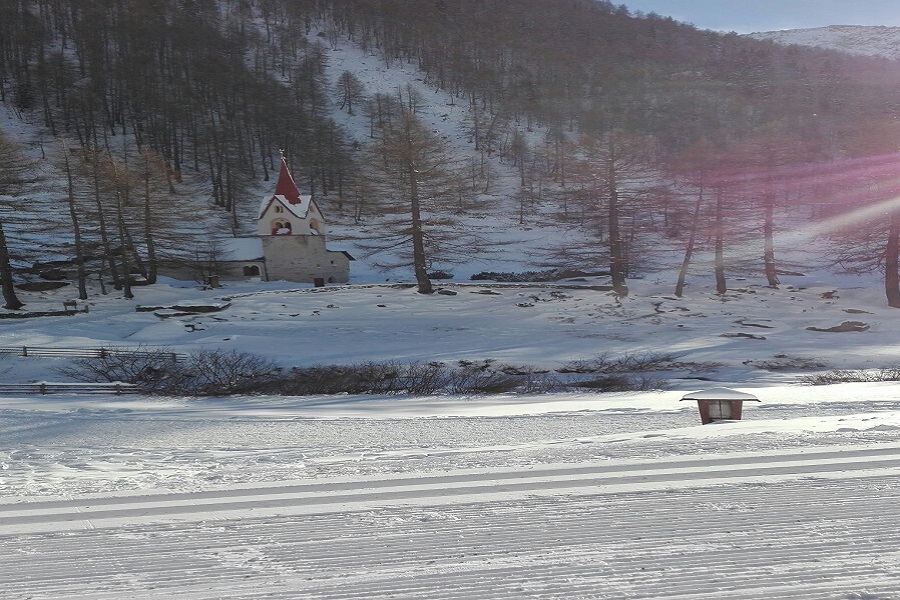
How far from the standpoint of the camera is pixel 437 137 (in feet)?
224

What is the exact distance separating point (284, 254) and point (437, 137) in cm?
3461

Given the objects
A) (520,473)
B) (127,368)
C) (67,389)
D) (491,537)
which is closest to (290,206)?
(127,368)

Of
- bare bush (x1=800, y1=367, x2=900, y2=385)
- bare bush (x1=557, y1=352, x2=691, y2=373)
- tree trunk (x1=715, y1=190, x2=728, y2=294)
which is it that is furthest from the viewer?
tree trunk (x1=715, y1=190, x2=728, y2=294)

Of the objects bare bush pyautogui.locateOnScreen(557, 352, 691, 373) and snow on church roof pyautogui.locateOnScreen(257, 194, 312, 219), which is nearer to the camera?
bare bush pyautogui.locateOnScreen(557, 352, 691, 373)

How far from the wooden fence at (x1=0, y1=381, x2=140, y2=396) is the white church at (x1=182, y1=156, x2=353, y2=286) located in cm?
2427

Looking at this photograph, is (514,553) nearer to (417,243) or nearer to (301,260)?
(417,243)

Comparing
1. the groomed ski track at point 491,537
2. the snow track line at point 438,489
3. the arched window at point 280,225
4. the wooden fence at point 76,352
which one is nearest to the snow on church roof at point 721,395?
the snow track line at point 438,489

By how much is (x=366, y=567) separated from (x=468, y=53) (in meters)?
119

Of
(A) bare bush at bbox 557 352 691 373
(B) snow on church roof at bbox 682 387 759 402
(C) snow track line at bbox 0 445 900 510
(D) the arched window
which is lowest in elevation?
(A) bare bush at bbox 557 352 691 373

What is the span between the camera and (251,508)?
4703mm

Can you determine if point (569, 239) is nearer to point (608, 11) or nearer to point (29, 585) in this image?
point (29, 585)

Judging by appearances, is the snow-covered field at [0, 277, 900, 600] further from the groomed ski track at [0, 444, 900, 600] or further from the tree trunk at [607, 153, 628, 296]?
the tree trunk at [607, 153, 628, 296]

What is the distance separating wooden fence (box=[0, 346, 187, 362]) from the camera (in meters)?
18.2

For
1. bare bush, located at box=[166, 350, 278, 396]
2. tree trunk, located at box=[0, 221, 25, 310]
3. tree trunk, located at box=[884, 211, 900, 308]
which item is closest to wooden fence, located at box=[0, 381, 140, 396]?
bare bush, located at box=[166, 350, 278, 396]
